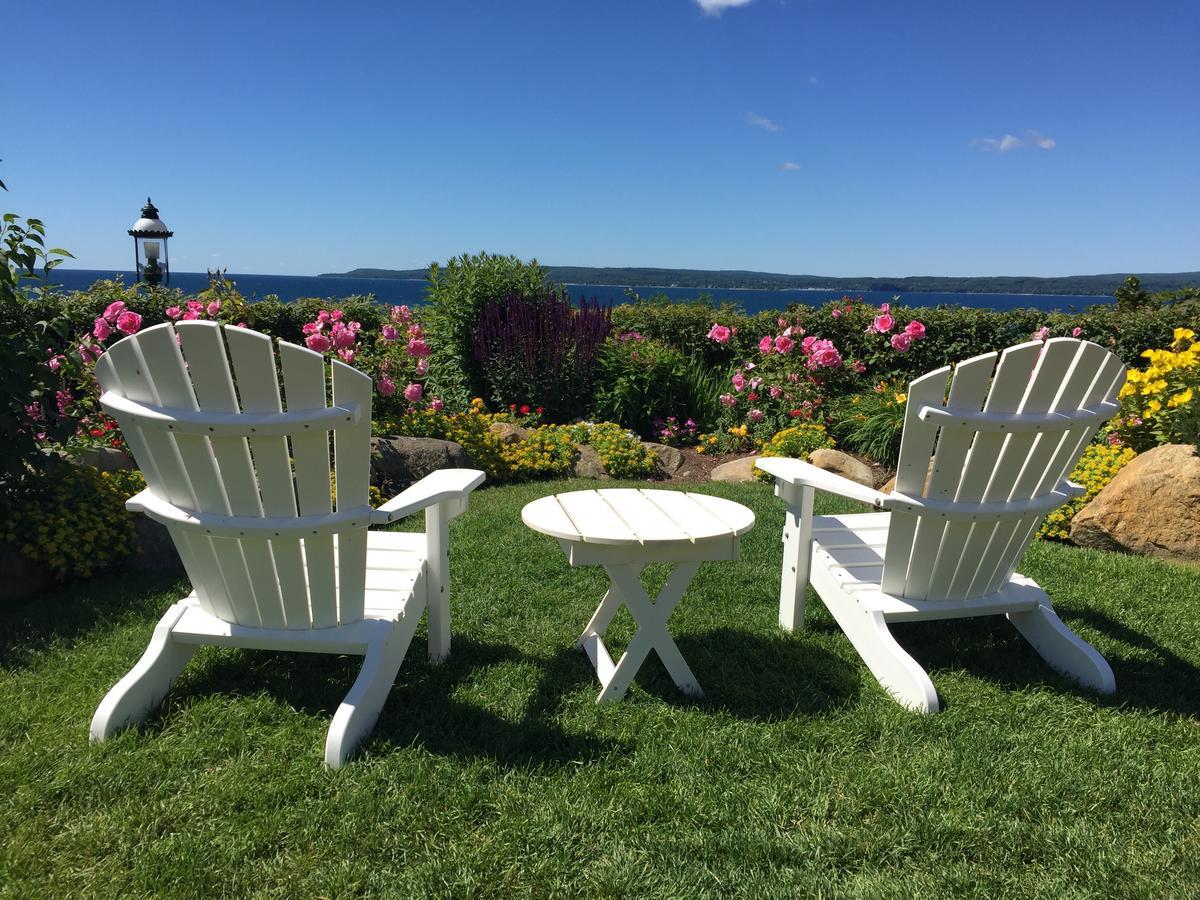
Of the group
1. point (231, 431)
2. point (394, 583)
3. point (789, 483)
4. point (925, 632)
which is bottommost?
point (925, 632)

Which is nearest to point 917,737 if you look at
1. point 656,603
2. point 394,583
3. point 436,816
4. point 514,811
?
point 656,603

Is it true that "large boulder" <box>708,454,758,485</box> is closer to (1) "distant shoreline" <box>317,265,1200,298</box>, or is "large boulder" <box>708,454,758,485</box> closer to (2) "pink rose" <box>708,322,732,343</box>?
(2) "pink rose" <box>708,322,732,343</box>

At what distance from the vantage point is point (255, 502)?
2.13 meters

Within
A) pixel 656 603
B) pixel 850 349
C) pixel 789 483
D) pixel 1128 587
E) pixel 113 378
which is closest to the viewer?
pixel 113 378

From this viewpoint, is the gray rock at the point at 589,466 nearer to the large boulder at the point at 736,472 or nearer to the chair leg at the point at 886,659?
the large boulder at the point at 736,472

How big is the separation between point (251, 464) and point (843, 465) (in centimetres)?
472

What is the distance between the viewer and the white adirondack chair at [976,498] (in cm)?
233

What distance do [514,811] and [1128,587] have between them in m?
3.16

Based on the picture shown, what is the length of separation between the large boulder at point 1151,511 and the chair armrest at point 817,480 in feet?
7.42

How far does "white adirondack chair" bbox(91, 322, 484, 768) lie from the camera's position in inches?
78.4

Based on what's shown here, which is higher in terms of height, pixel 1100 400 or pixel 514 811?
pixel 1100 400

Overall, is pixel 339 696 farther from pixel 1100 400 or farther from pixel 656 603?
pixel 1100 400

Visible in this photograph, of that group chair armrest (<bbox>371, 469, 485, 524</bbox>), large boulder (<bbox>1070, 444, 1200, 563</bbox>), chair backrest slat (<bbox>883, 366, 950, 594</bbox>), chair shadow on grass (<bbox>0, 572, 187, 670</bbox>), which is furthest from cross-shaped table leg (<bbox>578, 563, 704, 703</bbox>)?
large boulder (<bbox>1070, 444, 1200, 563</bbox>)

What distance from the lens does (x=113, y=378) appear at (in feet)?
6.86
